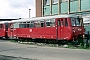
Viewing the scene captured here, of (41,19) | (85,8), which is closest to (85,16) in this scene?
(85,8)

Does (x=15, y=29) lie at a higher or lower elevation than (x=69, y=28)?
lower

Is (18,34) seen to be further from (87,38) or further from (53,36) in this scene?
(87,38)

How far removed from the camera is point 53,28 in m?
26.6

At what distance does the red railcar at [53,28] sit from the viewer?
81.5 feet

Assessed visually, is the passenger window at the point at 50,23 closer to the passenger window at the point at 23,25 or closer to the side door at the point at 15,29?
the passenger window at the point at 23,25

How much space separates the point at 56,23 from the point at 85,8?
27.1ft

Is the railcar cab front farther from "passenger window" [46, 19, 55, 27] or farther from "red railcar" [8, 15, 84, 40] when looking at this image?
"passenger window" [46, 19, 55, 27]

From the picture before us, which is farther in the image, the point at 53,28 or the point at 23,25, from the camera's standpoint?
the point at 23,25

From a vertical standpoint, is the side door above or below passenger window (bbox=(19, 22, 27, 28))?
below

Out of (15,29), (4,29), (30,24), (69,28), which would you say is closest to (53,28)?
(69,28)

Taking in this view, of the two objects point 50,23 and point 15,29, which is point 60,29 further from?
point 15,29

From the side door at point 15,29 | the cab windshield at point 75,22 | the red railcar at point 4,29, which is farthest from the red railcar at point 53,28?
the red railcar at point 4,29

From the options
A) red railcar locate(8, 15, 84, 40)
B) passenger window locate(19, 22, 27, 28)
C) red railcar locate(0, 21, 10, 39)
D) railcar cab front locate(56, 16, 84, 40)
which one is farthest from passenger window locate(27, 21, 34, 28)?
red railcar locate(0, 21, 10, 39)

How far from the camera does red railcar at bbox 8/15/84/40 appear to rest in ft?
81.5
